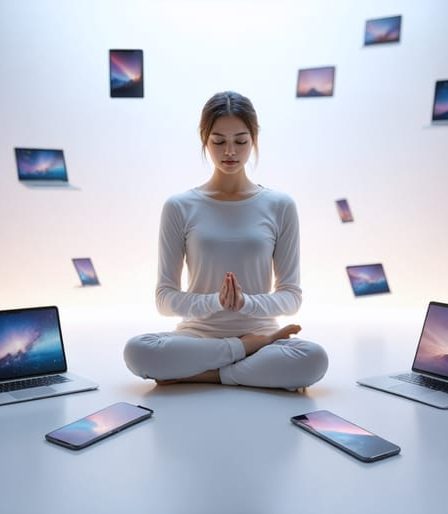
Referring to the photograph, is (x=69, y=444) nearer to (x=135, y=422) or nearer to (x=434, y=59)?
(x=135, y=422)

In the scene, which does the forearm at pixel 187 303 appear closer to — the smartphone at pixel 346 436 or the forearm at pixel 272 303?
the forearm at pixel 272 303

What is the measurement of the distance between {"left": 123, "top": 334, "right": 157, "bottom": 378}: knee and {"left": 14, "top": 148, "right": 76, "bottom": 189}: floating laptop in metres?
1.90

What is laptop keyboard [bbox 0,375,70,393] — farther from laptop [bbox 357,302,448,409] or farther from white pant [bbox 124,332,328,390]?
laptop [bbox 357,302,448,409]

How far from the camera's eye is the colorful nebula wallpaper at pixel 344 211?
157 inches

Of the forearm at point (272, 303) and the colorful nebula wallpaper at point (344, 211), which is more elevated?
the colorful nebula wallpaper at point (344, 211)

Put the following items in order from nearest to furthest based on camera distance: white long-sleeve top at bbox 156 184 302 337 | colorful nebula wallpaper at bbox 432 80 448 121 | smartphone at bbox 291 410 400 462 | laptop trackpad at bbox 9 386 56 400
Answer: smartphone at bbox 291 410 400 462
laptop trackpad at bbox 9 386 56 400
white long-sleeve top at bbox 156 184 302 337
colorful nebula wallpaper at bbox 432 80 448 121

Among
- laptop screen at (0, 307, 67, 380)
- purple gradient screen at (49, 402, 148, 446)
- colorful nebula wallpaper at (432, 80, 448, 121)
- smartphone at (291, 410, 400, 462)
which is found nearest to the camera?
smartphone at (291, 410, 400, 462)

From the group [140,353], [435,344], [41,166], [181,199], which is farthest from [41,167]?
[435,344]

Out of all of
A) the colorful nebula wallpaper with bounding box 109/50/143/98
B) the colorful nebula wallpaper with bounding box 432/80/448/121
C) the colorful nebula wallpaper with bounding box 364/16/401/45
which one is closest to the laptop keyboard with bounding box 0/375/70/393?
the colorful nebula wallpaper with bounding box 109/50/143/98

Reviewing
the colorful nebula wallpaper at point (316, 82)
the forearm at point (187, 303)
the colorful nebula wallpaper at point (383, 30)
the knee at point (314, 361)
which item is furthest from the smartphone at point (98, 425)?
the colorful nebula wallpaper at point (383, 30)

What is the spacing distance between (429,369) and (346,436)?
0.69 metres

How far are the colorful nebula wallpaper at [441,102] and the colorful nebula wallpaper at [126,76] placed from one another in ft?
5.76

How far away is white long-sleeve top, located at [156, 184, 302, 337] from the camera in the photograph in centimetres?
243

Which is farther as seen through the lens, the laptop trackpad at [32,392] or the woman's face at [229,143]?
the woman's face at [229,143]
